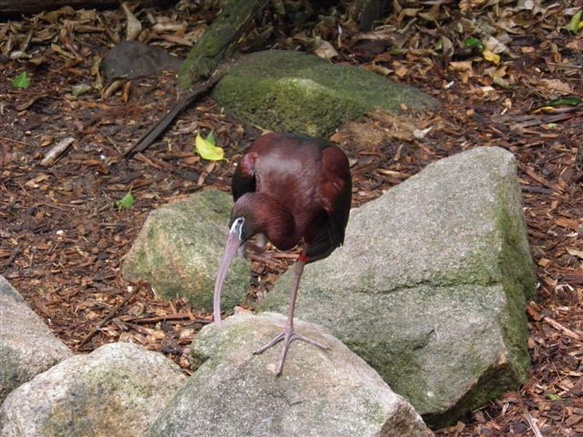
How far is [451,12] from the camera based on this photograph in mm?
7527

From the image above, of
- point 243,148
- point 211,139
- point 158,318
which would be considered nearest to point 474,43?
point 243,148

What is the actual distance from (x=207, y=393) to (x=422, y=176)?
2.10 meters

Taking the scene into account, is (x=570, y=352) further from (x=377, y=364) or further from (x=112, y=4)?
(x=112, y=4)

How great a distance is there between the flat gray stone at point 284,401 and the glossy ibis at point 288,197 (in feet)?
0.28

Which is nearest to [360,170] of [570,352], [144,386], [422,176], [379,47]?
[422,176]

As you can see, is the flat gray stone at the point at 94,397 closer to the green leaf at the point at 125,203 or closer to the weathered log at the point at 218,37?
the green leaf at the point at 125,203

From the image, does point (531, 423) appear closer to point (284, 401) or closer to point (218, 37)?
point (284, 401)

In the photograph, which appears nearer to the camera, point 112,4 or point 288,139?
point 288,139

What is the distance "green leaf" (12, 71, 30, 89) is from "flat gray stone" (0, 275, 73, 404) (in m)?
2.70

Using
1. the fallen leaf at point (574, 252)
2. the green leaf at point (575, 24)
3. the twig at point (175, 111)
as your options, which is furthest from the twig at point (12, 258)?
the green leaf at point (575, 24)

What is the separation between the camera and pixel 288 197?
3.96 meters

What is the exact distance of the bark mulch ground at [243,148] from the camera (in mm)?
5078

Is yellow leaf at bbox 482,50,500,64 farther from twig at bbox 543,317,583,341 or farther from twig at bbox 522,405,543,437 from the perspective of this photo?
twig at bbox 522,405,543,437

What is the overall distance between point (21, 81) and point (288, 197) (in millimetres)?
3621
